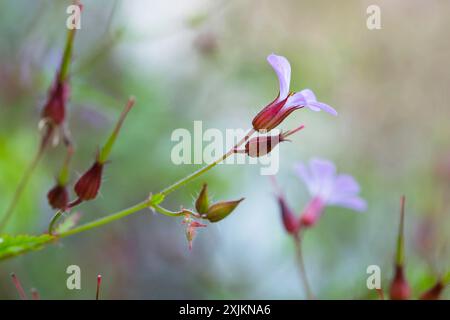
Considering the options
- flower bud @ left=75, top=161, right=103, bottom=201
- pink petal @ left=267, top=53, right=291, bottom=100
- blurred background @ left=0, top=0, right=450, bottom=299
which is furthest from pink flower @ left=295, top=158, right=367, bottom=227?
flower bud @ left=75, top=161, right=103, bottom=201

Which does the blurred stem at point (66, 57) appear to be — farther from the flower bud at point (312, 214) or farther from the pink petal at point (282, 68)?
the flower bud at point (312, 214)

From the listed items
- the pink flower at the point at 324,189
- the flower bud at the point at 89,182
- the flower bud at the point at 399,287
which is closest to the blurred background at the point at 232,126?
the pink flower at the point at 324,189

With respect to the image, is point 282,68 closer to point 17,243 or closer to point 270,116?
point 270,116

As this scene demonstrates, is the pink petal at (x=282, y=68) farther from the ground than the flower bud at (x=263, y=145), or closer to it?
farther from the ground

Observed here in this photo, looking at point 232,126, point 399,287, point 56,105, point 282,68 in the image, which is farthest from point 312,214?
point 232,126

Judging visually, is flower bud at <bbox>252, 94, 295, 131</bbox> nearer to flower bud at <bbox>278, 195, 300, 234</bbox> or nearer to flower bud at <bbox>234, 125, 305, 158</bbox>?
flower bud at <bbox>234, 125, 305, 158</bbox>

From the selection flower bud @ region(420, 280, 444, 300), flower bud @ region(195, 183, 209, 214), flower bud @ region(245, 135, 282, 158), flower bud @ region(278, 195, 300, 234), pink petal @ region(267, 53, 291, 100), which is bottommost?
flower bud @ region(420, 280, 444, 300)
